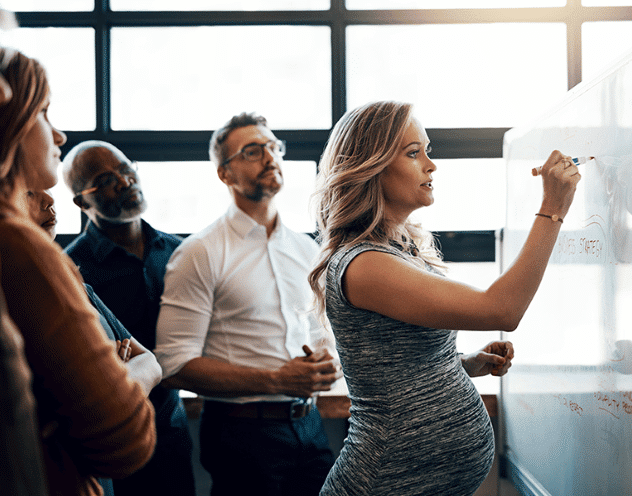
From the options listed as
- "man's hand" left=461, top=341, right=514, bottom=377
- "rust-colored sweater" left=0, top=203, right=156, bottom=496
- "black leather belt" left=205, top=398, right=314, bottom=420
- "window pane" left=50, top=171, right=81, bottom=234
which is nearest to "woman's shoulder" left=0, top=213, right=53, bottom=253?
"rust-colored sweater" left=0, top=203, right=156, bottom=496

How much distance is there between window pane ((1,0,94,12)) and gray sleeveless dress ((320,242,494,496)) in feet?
6.94

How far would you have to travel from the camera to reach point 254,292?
1.69 m

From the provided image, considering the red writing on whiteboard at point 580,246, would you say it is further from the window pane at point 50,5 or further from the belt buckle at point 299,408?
the window pane at point 50,5

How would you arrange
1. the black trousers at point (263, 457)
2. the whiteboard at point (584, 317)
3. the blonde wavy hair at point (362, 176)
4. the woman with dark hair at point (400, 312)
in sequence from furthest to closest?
the black trousers at point (263, 457), the whiteboard at point (584, 317), the blonde wavy hair at point (362, 176), the woman with dark hair at point (400, 312)

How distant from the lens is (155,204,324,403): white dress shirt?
1638 millimetres

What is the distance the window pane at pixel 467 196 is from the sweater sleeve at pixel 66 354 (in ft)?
6.74

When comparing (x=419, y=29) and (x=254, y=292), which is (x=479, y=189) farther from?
(x=254, y=292)

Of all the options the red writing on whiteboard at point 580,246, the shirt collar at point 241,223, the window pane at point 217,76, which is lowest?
the red writing on whiteboard at point 580,246

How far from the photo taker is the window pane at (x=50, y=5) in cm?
241

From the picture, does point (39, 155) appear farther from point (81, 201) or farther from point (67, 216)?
point (67, 216)

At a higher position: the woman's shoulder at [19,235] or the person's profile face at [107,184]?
the person's profile face at [107,184]

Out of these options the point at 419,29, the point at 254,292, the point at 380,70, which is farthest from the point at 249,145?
the point at 419,29

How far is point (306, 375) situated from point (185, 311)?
437mm

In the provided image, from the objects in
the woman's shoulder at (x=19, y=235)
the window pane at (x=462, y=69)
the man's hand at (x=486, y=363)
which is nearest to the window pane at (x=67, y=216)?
the window pane at (x=462, y=69)
